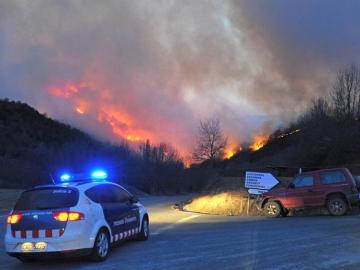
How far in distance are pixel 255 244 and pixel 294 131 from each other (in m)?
71.1

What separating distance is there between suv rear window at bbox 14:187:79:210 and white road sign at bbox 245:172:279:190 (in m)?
14.4

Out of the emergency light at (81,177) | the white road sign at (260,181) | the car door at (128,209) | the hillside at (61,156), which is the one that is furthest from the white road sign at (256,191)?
the hillside at (61,156)

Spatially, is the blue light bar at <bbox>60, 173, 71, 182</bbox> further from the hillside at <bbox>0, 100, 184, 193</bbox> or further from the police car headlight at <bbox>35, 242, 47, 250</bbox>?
the hillside at <bbox>0, 100, 184, 193</bbox>

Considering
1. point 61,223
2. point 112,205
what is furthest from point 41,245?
point 112,205

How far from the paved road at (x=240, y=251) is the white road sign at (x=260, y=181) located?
8357 mm

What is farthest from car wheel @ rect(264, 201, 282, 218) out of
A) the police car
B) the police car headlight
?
the police car headlight

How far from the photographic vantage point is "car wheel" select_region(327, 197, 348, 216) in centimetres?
1964

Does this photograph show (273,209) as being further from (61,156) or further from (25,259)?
(61,156)

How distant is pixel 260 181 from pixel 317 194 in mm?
3959

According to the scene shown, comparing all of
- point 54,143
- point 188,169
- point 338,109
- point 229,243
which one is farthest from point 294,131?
point 229,243

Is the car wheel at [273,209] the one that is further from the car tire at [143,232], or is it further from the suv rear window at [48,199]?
the suv rear window at [48,199]

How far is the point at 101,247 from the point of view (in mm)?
10555

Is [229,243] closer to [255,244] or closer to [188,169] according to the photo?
[255,244]

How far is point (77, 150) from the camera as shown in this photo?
102312 millimetres
